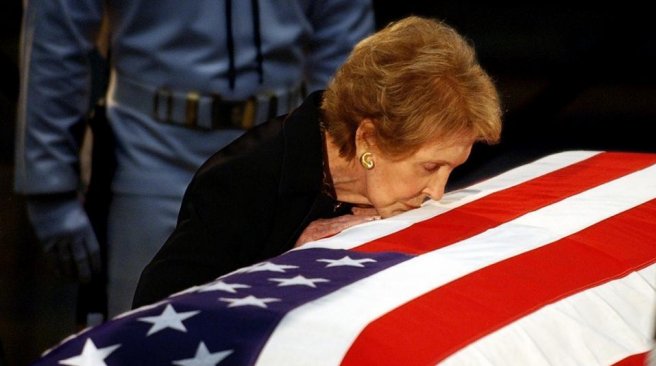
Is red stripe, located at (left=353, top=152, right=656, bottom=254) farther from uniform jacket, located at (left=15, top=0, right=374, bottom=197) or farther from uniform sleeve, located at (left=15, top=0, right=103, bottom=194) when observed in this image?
uniform sleeve, located at (left=15, top=0, right=103, bottom=194)

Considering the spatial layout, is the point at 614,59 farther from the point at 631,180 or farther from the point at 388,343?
the point at 388,343

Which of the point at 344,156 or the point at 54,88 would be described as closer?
the point at 344,156

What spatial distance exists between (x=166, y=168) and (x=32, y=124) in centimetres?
28

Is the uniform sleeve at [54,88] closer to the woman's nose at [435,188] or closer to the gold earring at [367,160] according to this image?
the gold earring at [367,160]

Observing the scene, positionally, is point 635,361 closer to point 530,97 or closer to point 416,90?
point 416,90

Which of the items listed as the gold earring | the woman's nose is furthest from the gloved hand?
the woman's nose

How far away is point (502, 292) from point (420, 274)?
117mm

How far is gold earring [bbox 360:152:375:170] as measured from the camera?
235 cm

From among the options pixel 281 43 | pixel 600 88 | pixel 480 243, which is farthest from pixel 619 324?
pixel 600 88

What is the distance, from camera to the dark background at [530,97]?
3.74 m

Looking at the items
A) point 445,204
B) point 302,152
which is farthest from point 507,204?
point 302,152

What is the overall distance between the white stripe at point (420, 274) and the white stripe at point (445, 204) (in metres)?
0.14

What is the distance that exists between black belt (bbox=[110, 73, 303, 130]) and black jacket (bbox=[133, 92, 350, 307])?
0.99 feet

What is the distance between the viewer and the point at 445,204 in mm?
2338
